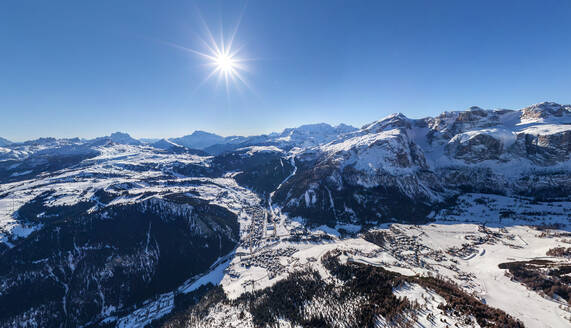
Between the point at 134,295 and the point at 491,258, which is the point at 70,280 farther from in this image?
the point at 491,258

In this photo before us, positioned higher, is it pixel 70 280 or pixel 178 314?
pixel 70 280

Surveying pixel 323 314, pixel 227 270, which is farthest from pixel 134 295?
pixel 323 314

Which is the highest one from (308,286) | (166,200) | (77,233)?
(166,200)

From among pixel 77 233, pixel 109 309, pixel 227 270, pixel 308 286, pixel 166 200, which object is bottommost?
pixel 109 309

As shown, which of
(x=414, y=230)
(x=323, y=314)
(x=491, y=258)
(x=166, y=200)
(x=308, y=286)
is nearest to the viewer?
(x=323, y=314)

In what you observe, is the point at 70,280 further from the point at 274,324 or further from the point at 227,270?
the point at 274,324

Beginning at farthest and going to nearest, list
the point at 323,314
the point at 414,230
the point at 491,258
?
the point at 414,230 → the point at 491,258 → the point at 323,314

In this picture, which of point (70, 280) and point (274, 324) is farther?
point (70, 280)

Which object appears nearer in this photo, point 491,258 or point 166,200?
point 491,258

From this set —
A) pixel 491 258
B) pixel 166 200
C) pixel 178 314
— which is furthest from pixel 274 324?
pixel 166 200
